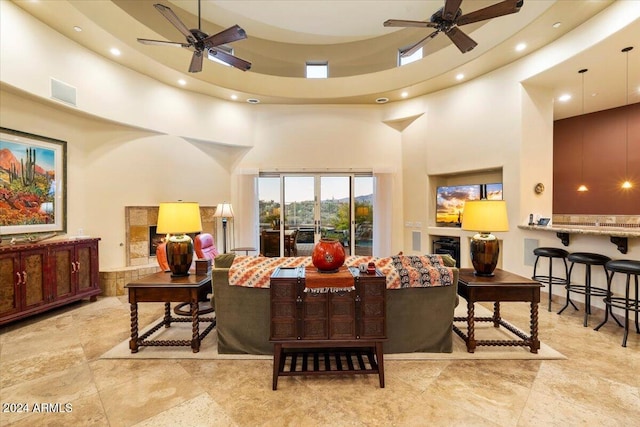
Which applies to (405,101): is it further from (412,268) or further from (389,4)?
(412,268)

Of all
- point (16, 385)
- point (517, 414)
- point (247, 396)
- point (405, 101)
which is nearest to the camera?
point (517, 414)

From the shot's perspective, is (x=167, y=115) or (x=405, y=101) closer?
(x=167, y=115)

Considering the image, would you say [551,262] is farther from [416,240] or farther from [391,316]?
[391,316]

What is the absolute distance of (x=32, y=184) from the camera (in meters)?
3.89

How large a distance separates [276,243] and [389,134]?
12.2 feet

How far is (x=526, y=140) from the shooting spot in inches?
182

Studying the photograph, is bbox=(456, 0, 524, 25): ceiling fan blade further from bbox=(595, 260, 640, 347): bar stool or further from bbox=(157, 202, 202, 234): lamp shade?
bbox=(157, 202, 202, 234): lamp shade

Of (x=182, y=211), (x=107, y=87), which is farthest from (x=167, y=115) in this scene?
(x=182, y=211)

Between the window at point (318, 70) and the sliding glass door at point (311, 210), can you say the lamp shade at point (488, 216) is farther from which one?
the window at point (318, 70)

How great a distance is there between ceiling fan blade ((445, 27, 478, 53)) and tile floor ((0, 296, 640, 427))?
369 cm

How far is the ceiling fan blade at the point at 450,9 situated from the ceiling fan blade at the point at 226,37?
2.40 meters

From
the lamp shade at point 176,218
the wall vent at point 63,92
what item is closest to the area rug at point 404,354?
the lamp shade at point 176,218

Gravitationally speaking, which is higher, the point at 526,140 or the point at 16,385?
the point at 526,140

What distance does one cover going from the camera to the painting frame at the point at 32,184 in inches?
142
